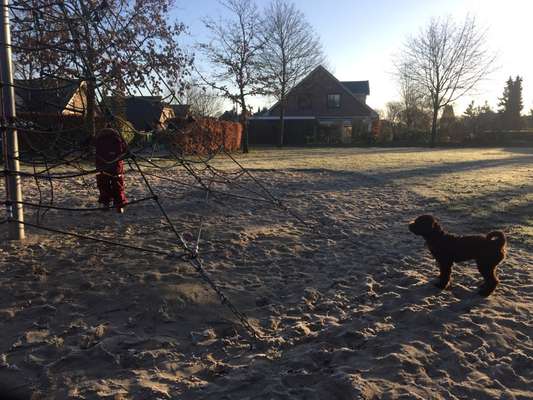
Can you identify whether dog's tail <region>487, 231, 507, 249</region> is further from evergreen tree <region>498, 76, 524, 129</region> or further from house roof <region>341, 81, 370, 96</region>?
evergreen tree <region>498, 76, 524, 129</region>

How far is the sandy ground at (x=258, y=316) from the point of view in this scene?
9.11ft

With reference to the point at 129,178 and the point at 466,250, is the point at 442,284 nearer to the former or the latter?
the point at 466,250

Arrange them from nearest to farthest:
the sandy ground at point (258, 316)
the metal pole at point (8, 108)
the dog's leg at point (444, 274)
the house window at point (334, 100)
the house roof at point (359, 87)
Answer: the sandy ground at point (258, 316) < the dog's leg at point (444, 274) < the metal pole at point (8, 108) < the house window at point (334, 100) < the house roof at point (359, 87)

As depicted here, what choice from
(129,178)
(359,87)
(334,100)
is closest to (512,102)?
(359,87)

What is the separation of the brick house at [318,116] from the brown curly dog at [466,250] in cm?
3662

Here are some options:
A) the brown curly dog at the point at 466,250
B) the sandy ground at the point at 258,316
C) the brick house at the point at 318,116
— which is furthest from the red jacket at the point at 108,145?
the brick house at the point at 318,116

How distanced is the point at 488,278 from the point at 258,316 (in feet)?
7.02

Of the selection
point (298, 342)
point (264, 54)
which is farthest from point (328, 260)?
point (264, 54)

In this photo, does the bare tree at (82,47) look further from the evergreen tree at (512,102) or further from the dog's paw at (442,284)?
the evergreen tree at (512,102)

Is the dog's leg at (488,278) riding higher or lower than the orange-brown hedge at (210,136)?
lower

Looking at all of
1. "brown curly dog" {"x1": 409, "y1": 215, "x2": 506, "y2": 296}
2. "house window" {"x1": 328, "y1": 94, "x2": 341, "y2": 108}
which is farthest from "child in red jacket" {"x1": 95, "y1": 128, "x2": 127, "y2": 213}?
"house window" {"x1": 328, "y1": 94, "x2": 341, "y2": 108}

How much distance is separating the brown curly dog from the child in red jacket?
14.1 ft

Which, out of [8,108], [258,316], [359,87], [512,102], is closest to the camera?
[258,316]

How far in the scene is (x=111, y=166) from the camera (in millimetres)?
6637
